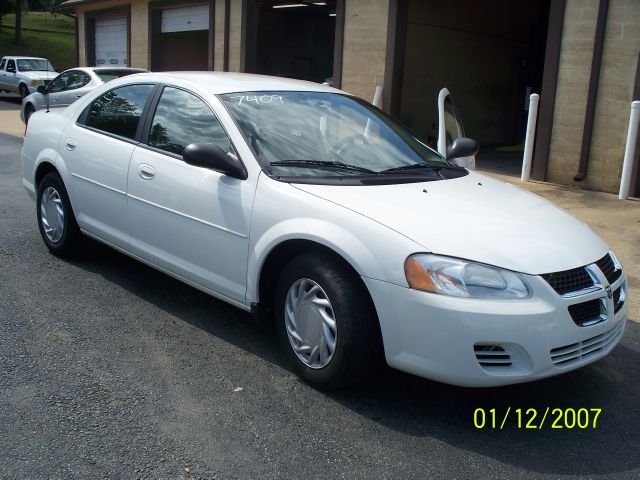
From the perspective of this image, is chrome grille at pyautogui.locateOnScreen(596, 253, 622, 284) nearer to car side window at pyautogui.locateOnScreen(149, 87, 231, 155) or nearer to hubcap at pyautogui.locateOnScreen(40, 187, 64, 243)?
car side window at pyautogui.locateOnScreen(149, 87, 231, 155)

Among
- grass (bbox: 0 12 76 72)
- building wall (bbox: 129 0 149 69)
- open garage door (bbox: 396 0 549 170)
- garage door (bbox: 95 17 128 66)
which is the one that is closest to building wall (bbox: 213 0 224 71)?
building wall (bbox: 129 0 149 69)

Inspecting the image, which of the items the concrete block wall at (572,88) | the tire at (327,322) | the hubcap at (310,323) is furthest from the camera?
the concrete block wall at (572,88)

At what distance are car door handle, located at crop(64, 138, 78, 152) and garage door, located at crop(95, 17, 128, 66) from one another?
18659 mm

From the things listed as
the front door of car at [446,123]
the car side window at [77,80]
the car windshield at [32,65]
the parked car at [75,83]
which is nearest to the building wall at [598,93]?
the front door of car at [446,123]

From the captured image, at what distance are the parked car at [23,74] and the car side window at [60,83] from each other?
415 inches

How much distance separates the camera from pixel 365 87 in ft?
45.4

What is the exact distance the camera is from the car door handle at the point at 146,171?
4.62 meters

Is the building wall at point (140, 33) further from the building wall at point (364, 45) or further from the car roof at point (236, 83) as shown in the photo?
the car roof at point (236, 83)

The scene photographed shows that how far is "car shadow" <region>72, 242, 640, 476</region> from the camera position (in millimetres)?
3173

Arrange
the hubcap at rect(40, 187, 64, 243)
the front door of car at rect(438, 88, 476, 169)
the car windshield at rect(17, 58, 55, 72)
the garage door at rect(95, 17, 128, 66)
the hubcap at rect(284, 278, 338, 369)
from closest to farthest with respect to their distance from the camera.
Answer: the hubcap at rect(284, 278, 338, 369) → the hubcap at rect(40, 187, 64, 243) → the front door of car at rect(438, 88, 476, 169) → the garage door at rect(95, 17, 128, 66) → the car windshield at rect(17, 58, 55, 72)

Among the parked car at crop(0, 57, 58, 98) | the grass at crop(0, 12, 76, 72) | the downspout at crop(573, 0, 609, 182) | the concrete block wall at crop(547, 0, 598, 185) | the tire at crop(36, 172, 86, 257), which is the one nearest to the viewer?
the tire at crop(36, 172, 86, 257)

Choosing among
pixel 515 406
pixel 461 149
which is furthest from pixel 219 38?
pixel 515 406

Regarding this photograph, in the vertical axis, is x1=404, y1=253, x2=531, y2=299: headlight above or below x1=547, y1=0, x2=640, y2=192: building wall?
below

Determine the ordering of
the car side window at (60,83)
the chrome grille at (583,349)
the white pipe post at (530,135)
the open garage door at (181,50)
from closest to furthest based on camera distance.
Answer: the chrome grille at (583,349), the white pipe post at (530,135), the car side window at (60,83), the open garage door at (181,50)
